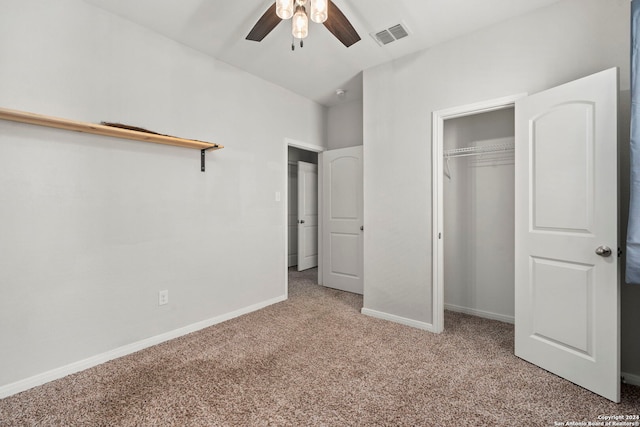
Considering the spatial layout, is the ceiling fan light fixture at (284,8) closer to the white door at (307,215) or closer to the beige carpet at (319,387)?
the beige carpet at (319,387)

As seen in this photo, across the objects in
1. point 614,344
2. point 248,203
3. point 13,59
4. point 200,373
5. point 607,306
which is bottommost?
point 200,373

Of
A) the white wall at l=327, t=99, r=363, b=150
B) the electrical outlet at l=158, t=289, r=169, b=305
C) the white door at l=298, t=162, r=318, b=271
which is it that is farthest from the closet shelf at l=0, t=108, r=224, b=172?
the white door at l=298, t=162, r=318, b=271

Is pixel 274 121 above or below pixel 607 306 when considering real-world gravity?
above

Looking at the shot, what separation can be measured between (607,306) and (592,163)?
2.87 feet

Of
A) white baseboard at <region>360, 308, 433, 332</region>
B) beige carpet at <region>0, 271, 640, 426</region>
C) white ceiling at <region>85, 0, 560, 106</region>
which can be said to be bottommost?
beige carpet at <region>0, 271, 640, 426</region>

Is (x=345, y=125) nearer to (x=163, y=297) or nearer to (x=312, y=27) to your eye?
(x=312, y=27)

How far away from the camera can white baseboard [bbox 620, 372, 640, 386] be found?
6.22ft

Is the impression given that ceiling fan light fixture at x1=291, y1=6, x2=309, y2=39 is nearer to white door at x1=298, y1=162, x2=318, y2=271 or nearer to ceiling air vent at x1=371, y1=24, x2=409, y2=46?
ceiling air vent at x1=371, y1=24, x2=409, y2=46

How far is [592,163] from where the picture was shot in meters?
1.82

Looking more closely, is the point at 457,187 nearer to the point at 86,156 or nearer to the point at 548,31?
the point at 548,31

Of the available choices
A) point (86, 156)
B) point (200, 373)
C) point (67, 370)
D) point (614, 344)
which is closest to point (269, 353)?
point (200, 373)

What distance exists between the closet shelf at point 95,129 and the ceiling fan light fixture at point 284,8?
4.35 ft

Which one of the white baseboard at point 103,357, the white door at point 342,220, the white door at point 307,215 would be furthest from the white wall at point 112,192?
the white door at point 307,215

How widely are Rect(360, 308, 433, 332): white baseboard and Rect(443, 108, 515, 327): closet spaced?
2.25 feet
